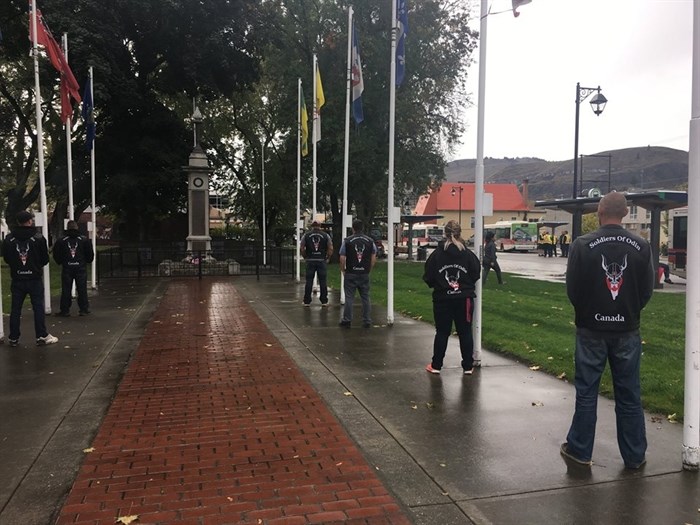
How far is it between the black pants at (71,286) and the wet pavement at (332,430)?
93.4 inches

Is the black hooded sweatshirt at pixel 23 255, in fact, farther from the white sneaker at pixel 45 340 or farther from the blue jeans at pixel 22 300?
the white sneaker at pixel 45 340

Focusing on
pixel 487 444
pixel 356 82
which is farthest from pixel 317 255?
pixel 487 444

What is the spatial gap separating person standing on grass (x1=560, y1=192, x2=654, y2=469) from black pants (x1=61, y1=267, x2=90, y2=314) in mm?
9931

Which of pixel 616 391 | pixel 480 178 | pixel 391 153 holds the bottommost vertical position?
pixel 616 391

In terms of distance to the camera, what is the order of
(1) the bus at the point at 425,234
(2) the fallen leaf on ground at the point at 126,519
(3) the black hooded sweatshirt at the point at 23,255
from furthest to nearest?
(1) the bus at the point at 425,234
(3) the black hooded sweatshirt at the point at 23,255
(2) the fallen leaf on ground at the point at 126,519

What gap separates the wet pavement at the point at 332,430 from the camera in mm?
3568

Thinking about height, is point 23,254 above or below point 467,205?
below

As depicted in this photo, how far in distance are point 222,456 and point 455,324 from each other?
3138 millimetres

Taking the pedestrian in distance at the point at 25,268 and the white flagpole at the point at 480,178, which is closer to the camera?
the white flagpole at the point at 480,178

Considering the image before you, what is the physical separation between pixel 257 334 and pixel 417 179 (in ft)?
71.8

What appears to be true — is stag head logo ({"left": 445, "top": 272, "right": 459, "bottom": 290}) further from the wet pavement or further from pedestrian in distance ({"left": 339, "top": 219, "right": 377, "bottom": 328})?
pedestrian in distance ({"left": 339, "top": 219, "right": 377, "bottom": 328})

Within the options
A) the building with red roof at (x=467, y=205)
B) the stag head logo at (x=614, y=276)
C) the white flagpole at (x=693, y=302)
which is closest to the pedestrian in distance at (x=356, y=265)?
the stag head logo at (x=614, y=276)

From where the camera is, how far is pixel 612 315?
4.08 meters

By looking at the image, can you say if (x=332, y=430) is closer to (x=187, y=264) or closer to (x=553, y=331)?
(x=553, y=331)
